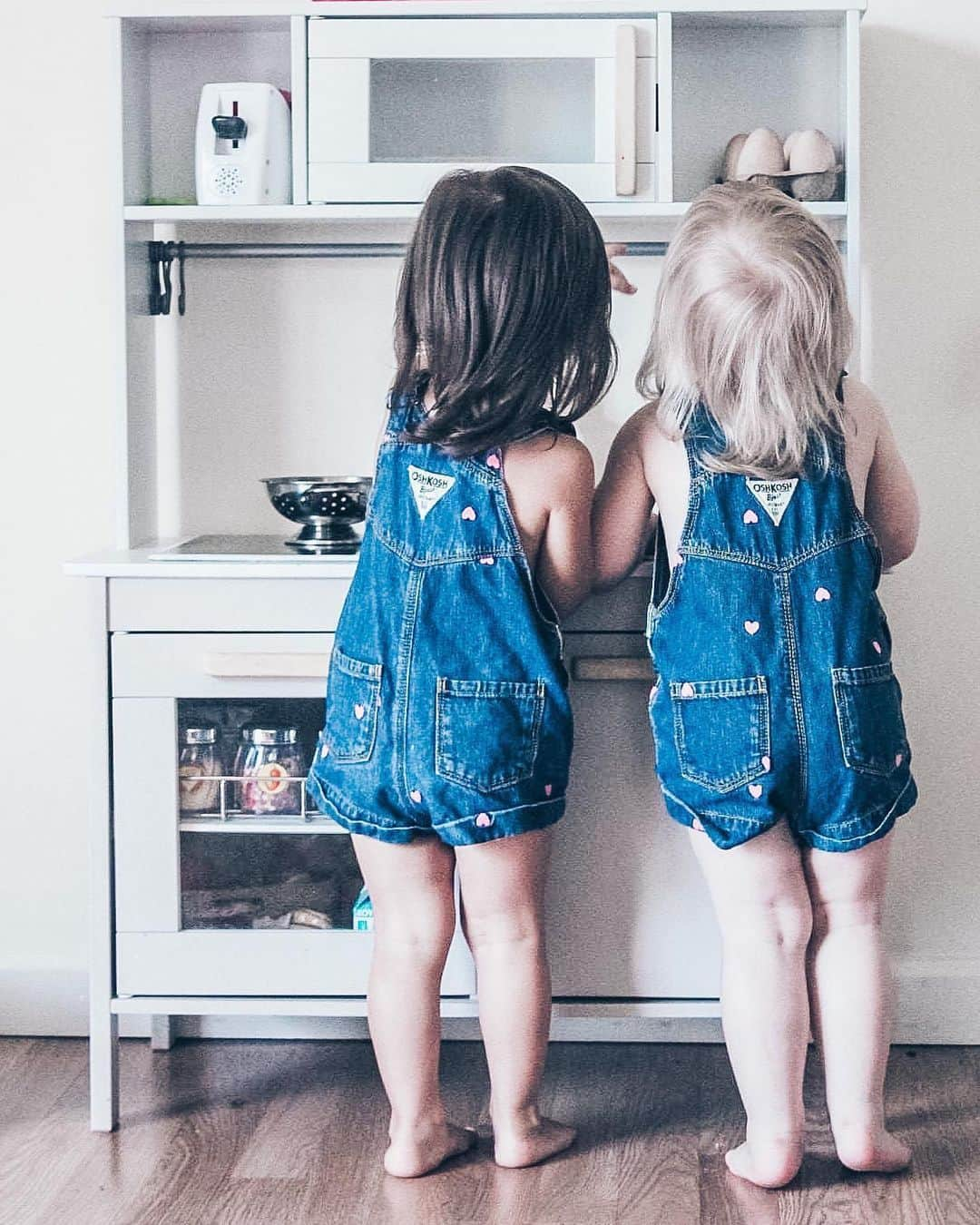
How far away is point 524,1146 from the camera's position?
5.58 feet

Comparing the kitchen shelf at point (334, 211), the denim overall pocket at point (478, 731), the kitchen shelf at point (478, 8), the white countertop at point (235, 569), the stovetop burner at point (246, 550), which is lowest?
the denim overall pocket at point (478, 731)

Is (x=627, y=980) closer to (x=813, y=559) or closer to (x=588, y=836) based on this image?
(x=588, y=836)

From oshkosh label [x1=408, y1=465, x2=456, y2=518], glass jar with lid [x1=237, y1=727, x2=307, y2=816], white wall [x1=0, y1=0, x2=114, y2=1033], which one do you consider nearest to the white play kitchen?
glass jar with lid [x1=237, y1=727, x2=307, y2=816]

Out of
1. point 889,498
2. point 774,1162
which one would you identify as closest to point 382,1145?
point 774,1162

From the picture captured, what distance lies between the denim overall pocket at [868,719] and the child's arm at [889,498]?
20cm

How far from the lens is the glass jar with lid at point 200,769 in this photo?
1.82 metres

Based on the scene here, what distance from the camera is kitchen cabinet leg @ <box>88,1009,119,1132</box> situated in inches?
71.9

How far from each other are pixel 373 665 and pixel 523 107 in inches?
35.2

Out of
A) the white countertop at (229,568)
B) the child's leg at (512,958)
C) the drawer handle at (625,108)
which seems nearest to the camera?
the child's leg at (512,958)

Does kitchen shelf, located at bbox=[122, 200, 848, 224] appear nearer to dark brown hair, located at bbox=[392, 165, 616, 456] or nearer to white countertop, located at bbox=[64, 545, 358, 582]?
dark brown hair, located at bbox=[392, 165, 616, 456]

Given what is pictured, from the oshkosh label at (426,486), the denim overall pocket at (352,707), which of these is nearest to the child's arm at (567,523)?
the oshkosh label at (426,486)

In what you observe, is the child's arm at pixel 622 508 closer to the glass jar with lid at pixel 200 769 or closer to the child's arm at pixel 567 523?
the child's arm at pixel 567 523

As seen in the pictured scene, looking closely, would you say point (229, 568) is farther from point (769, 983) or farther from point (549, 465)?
point (769, 983)

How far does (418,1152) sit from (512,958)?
26 cm
